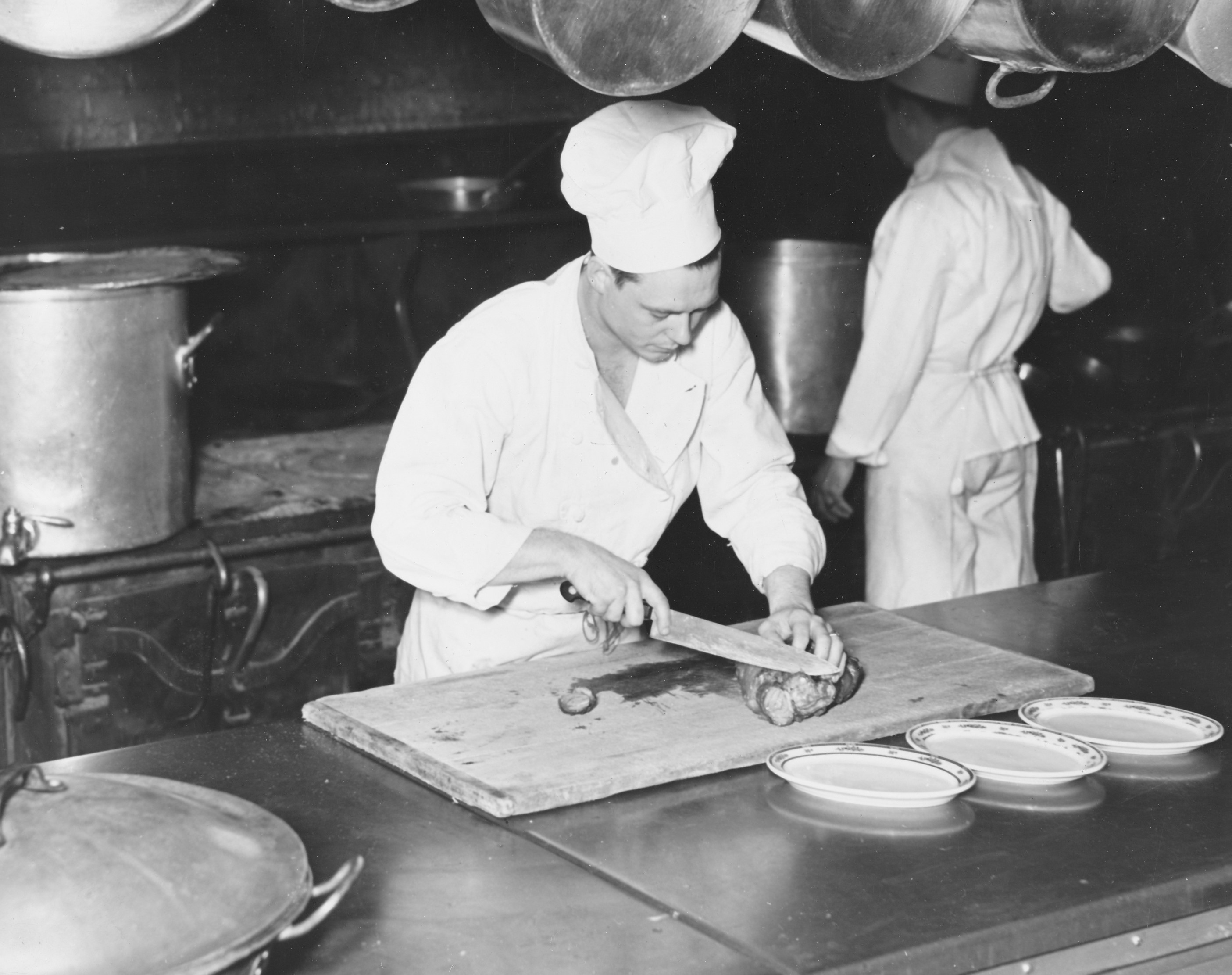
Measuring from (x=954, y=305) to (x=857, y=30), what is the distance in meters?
Answer: 1.87

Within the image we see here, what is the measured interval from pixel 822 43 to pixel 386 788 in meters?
1.26

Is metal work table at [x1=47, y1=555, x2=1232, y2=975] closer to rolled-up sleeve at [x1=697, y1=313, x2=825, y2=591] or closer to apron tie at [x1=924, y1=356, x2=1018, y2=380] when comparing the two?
rolled-up sleeve at [x1=697, y1=313, x2=825, y2=591]

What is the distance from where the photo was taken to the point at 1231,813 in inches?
84.4

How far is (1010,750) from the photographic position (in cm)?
233

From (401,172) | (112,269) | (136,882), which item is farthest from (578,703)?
(401,172)

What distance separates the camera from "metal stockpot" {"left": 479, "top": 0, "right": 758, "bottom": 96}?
82.8 inches

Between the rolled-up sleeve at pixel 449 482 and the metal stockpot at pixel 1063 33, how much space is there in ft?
3.26

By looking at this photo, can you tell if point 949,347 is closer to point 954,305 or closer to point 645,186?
point 954,305

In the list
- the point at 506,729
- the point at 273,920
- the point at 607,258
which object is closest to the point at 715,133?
the point at 607,258

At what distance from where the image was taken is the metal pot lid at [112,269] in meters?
3.26

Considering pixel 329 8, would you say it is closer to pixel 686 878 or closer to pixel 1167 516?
pixel 1167 516

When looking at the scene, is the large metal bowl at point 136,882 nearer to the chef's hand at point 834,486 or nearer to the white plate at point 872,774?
the white plate at point 872,774

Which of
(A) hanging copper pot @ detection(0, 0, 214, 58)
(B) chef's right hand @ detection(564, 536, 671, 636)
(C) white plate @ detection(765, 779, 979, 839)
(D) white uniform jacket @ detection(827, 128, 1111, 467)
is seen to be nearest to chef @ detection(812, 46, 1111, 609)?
(D) white uniform jacket @ detection(827, 128, 1111, 467)

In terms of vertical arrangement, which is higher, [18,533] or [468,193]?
[468,193]
